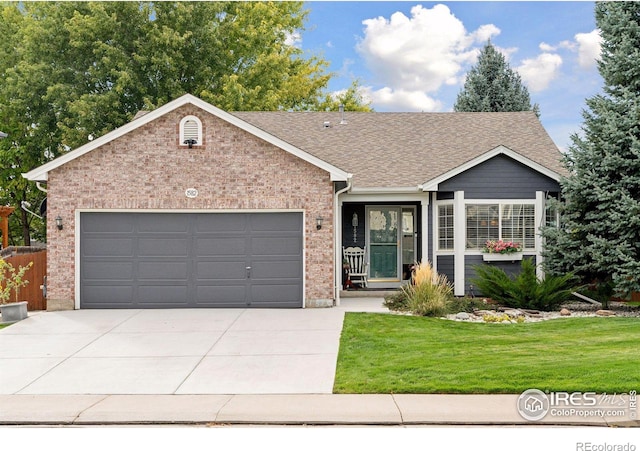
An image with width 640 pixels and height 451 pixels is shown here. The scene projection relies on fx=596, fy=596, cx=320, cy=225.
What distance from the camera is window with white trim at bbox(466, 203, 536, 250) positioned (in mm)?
15016

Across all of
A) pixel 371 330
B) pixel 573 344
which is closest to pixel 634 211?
pixel 573 344

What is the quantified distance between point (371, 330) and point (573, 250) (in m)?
6.04

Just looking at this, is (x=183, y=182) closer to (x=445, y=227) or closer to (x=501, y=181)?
(x=445, y=227)

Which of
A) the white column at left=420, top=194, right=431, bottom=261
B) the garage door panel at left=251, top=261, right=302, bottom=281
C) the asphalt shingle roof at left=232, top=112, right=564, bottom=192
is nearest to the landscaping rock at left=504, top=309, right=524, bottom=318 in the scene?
the white column at left=420, top=194, right=431, bottom=261

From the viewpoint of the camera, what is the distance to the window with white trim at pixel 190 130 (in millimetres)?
13633

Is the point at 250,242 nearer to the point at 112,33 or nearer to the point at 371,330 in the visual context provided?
the point at 371,330

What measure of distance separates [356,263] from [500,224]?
13.1ft

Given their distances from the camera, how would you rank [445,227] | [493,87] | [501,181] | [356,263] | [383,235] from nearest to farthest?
[501,181], [445,227], [356,263], [383,235], [493,87]

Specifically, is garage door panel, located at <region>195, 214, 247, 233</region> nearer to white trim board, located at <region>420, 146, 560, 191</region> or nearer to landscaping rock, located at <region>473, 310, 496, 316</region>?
white trim board, located at <region>420, 146, 560, 191</region>

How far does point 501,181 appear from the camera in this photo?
14977 millimetres

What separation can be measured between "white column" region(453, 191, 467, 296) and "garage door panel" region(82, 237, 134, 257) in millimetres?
7906

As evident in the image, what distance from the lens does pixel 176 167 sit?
13.7 m

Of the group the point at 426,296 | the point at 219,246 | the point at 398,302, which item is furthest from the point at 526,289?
the point at 219,246

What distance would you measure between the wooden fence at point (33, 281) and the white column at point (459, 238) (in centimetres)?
1002
